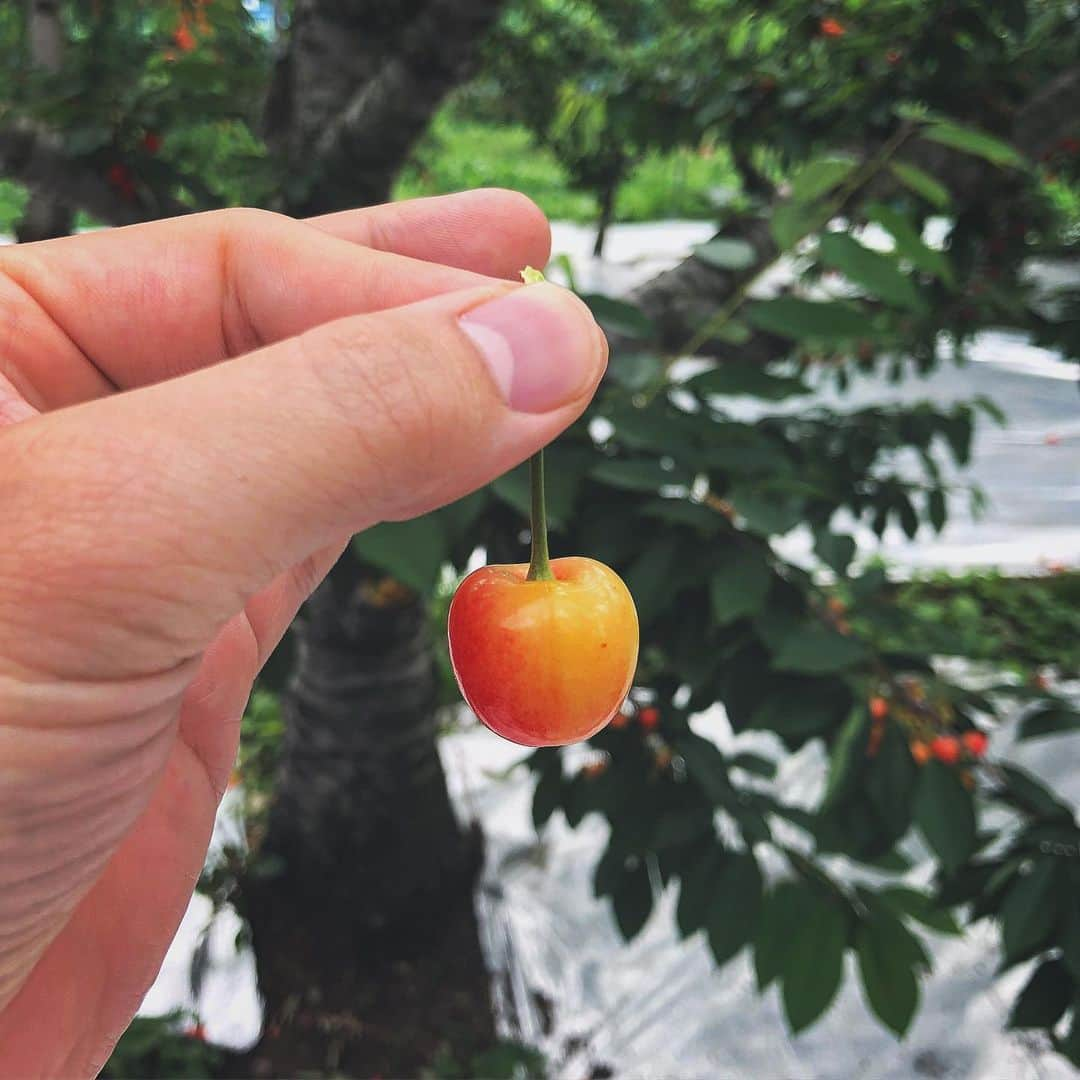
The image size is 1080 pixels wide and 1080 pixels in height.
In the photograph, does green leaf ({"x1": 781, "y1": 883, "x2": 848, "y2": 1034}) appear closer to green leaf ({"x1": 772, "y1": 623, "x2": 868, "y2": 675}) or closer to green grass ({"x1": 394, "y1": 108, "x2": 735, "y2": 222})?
Answer: green leaf ({"x1": 772, "y1": 623, "x2": 868, "y2": 675})

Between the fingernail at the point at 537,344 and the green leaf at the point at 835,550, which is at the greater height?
the fingernail at the point at 537,344

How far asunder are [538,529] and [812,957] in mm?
602

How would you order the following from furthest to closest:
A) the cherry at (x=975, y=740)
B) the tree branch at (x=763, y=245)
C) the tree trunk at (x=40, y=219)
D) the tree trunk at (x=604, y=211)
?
1. the tree trunk at (x=604, y=211)
2. the tree trunk at (x=40, y=219)
3. the tree branch at (x=763, y=245)
4. the cherry at (x=975, y=740)

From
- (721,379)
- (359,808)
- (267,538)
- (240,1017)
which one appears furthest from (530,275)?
(240,1017)

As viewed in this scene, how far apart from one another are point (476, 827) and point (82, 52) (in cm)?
147

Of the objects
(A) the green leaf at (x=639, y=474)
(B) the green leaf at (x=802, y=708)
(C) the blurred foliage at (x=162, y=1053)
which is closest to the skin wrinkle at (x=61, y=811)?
(A) the green leaf at (x=639, y=474)

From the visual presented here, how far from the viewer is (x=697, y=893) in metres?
0.86

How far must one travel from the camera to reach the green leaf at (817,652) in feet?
2.35

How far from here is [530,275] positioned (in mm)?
428

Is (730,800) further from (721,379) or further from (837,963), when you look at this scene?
(721,379)

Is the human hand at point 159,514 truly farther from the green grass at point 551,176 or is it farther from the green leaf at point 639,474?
the green grass at point 551,176

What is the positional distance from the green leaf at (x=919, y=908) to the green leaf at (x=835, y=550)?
1.07 ft

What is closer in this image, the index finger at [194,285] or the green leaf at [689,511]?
the index finger at [194,285]

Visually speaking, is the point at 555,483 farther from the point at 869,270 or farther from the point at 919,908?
the point at 919,908
